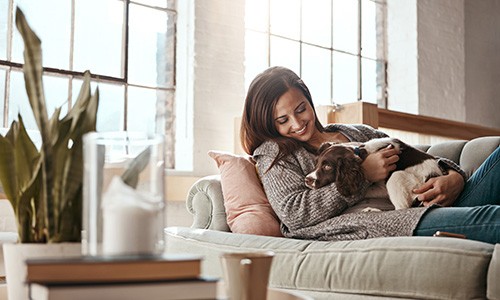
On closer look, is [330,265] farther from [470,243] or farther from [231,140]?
[231,140]

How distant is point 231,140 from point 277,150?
5.06ft

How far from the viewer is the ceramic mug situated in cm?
90

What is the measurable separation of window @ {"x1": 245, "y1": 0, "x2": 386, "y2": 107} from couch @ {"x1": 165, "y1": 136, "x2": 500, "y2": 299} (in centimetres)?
227

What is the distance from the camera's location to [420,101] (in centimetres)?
507

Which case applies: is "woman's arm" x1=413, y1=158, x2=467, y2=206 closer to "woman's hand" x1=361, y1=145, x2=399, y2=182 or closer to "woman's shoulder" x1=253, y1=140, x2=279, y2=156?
"woman's hand" x1=361, y1=145, x2=399, y2=182

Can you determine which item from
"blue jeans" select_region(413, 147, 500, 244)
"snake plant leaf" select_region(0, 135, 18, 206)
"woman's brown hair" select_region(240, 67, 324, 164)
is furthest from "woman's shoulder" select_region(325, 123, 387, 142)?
"snake plant leaf" select_region(0, 135, 18, 206)

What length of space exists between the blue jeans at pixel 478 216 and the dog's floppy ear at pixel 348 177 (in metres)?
0.25

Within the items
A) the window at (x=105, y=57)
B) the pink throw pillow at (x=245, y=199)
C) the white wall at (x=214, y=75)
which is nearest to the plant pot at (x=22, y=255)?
the pink throw pillow at (x=245, y=199)

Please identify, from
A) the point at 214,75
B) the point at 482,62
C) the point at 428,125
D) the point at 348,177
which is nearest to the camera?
the point at 348,177

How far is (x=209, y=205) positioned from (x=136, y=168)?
5.80 ft

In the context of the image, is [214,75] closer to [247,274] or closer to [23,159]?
[23,159]

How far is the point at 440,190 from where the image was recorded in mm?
2188

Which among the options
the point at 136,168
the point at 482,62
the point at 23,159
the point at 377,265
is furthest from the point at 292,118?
the point at 482,62

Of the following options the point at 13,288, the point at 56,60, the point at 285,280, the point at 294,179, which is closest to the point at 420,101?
the point at 56,60
